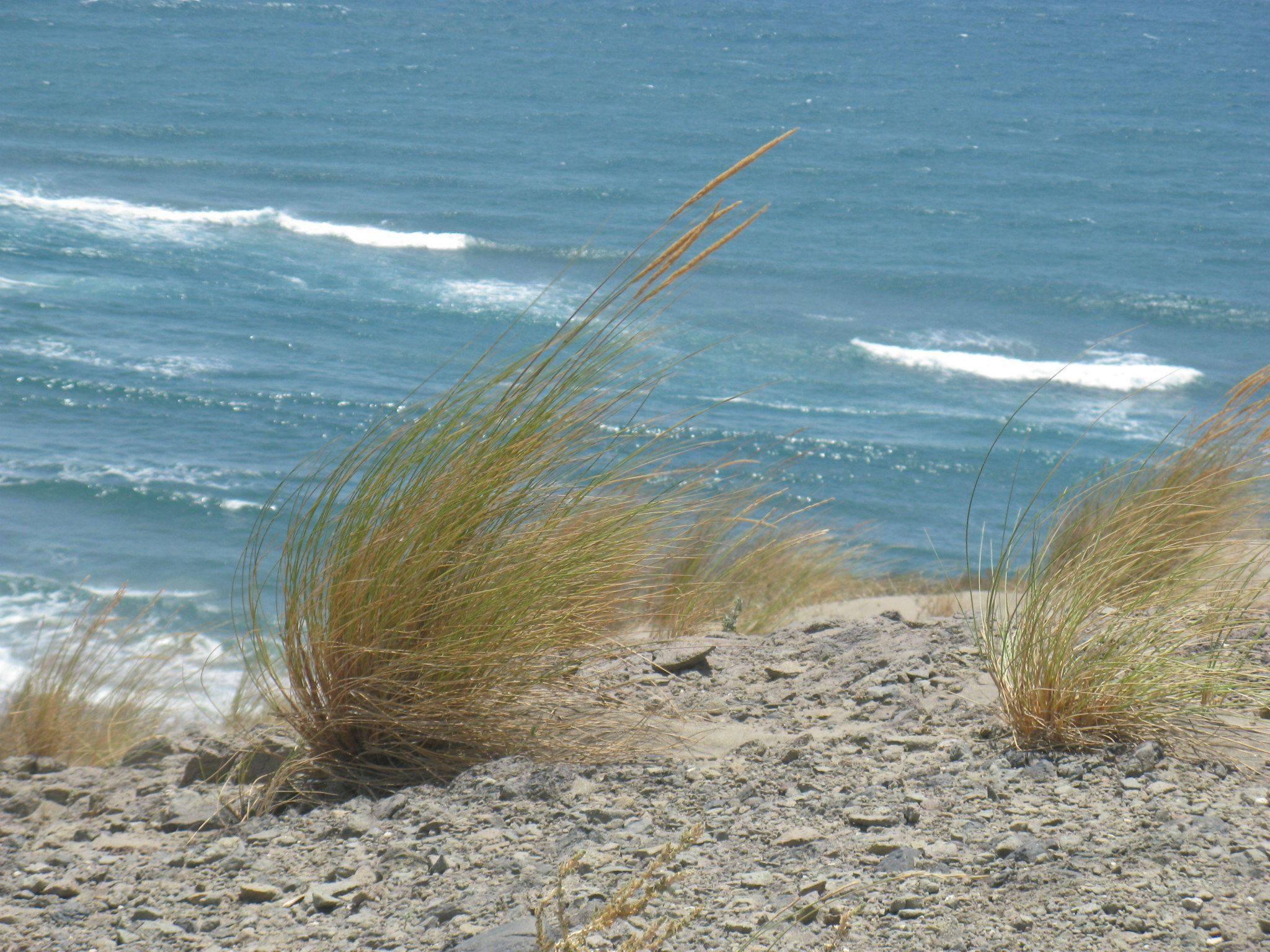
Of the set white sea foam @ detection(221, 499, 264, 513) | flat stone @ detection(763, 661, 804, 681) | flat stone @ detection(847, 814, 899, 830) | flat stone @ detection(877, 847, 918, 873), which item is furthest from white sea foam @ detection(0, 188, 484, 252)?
flat stone @ detection(877, 847, 918, 873)

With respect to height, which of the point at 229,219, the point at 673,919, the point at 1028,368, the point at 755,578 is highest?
the point at 229,219

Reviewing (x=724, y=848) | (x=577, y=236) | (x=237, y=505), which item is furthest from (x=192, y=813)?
(x=577, y=236)

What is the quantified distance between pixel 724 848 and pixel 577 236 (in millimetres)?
26852

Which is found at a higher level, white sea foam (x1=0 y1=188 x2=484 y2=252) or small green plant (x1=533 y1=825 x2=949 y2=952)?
white sea foam (x1=0 y1=188 x2=484 y2=252)

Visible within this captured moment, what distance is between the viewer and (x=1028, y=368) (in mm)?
22328

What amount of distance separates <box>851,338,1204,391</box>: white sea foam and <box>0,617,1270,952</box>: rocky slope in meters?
19.5

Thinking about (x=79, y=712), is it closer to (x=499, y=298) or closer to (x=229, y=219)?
(x=499, y=298)

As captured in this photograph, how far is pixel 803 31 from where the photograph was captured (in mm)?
55562

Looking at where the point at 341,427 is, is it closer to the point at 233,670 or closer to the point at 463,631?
the point at 233,670

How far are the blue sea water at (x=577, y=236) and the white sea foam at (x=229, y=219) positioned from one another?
16 centimetres

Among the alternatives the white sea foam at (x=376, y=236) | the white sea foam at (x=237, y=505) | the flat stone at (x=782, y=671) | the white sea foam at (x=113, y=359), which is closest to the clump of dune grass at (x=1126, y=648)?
the flat stone at (x=782, y=671)

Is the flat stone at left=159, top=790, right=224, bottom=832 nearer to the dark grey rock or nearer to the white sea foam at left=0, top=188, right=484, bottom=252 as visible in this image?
the dark grey rock

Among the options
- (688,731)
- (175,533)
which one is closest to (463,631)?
(688,731)

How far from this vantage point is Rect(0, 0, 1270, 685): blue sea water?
14.9 m
